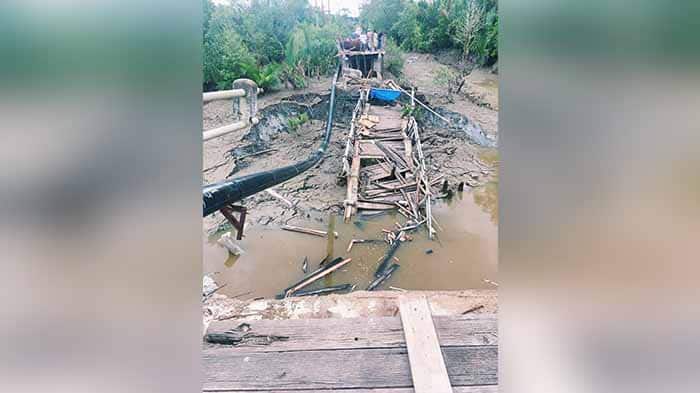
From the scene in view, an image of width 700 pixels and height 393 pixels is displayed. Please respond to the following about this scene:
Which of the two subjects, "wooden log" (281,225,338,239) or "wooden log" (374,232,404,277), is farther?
"wooden log" (281,225,338,239)

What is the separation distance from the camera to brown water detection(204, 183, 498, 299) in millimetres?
4254

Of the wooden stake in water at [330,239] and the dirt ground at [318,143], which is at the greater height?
the dirt ground at [318,143]

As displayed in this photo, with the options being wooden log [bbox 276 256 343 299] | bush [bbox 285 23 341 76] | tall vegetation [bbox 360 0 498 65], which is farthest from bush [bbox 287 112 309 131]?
wooden log [bbox 276 256 343 299]

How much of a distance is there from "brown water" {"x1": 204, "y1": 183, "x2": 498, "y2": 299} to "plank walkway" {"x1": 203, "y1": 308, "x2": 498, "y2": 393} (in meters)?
2.90

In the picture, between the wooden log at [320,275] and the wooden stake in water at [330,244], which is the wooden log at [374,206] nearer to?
the wooden stake in water at [330,244]

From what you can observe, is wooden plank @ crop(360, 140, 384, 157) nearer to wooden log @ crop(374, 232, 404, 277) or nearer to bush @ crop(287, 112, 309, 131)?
bush @ crop(287, 112, 309, 131)

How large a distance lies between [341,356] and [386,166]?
193 inches

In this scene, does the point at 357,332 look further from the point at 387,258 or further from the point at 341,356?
the point at 387,258

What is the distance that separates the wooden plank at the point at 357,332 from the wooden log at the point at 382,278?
2973mm

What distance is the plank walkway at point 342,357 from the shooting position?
1.02 m

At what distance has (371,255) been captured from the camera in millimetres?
4758

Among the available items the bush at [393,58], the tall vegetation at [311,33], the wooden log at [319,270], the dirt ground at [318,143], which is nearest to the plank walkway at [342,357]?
the wooden log at [319,270]
